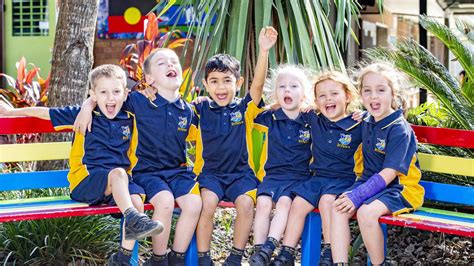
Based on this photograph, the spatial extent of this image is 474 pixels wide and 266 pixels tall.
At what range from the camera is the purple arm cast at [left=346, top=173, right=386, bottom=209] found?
4.84 m

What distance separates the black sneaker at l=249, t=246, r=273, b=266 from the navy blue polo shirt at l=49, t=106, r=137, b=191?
3.06 feet

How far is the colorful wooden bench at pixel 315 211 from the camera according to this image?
4.78 m

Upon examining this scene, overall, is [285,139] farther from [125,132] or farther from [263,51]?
[125,132]

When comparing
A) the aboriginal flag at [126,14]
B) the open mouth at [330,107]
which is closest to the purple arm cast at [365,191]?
the open mouth at [330,107]

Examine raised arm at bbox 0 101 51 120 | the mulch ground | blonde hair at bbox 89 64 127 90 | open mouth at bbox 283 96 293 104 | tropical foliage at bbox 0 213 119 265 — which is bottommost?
the mulch ground

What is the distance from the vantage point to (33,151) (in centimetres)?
550

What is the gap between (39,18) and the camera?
45.5ft

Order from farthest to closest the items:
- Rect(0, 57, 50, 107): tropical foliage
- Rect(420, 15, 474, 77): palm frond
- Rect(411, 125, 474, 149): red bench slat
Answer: Rect(0, 57, 50, 107): tropical foliage, Rect(420, 15, 474, 77): palm frond, Rect(411, 125, 474, 149): red bench slat

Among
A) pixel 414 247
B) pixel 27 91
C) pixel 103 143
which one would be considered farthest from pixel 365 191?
pixel 27 91

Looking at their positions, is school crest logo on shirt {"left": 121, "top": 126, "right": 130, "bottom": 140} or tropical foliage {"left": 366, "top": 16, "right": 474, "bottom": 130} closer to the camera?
school crest logo on shirt {"left": 121, "top": 126, "right": 130, "bottom": 140}

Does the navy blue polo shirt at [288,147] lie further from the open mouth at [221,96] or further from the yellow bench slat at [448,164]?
the yellow bench slat at [448,164]

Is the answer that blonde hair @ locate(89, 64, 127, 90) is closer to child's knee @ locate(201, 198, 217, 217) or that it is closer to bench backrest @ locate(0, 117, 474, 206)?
bench backrest @ locate(0, 117, 474, 206)

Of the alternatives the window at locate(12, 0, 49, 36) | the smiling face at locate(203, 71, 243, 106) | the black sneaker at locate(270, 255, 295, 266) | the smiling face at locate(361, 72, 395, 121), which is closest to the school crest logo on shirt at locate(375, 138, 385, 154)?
the smiling face at locate(361, 72, 395, 121)

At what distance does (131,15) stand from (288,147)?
812 centimetres
